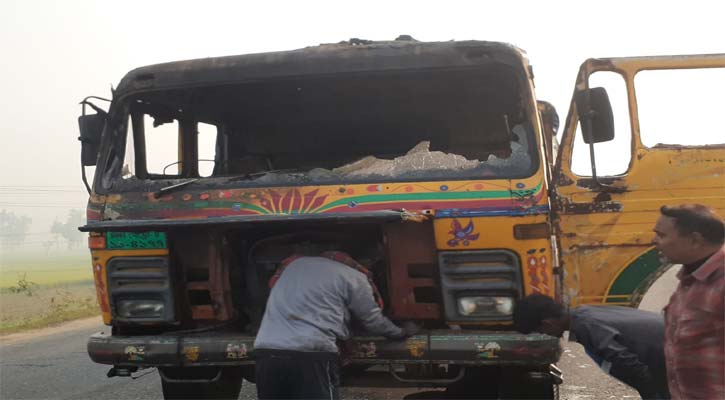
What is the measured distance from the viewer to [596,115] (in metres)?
3.77

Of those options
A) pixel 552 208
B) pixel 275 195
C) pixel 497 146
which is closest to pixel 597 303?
pixel 552 208

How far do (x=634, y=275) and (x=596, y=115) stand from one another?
99 cm

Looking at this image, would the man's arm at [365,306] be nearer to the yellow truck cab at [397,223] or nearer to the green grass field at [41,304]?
the yellow truck cab at [397,223]

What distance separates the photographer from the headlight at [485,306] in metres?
3.70

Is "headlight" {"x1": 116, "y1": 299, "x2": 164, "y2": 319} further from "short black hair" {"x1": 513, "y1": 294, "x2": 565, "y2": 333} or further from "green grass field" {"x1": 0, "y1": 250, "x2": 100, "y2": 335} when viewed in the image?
"green grass field" {"x1": 0, "y1": 250, "x2": 100, "y2": 335}

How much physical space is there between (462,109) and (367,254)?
4.30ft

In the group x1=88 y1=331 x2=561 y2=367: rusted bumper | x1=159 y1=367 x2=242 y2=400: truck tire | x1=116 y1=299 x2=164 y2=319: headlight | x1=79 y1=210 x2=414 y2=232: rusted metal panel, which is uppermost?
x1=79 y1=210 x2=414 y2=232: rusted metal panel

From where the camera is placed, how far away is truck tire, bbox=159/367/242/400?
420 cm

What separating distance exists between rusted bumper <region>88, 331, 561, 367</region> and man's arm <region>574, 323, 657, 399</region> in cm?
60

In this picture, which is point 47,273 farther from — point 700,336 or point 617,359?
point 700,336

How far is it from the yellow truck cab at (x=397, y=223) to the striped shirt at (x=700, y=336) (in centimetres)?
100

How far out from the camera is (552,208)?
154 inches

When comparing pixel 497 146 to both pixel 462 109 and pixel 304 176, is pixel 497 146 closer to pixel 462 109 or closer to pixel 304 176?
pixel 462 109

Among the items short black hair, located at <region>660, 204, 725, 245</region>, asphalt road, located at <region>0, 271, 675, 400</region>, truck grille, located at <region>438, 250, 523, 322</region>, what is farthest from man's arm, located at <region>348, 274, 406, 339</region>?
asphalt road, located at <region>0, 271, 675, 400</region>
